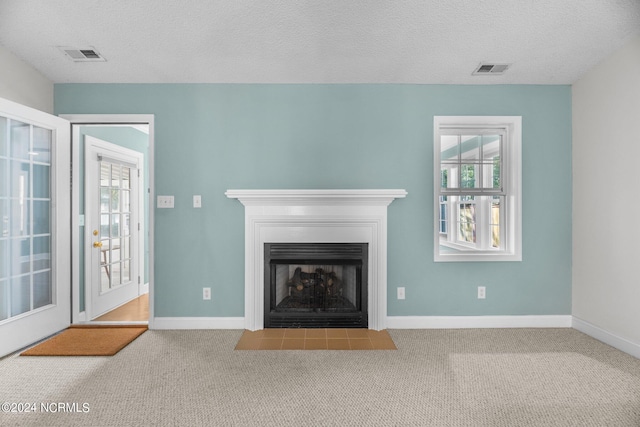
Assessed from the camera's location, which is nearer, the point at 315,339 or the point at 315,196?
the point at 315,339

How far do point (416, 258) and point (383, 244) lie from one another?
358 mm

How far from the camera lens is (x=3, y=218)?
8.93 ft

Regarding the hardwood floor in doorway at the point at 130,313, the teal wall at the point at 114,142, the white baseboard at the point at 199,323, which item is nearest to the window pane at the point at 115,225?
the teal wall at the point at 114,142

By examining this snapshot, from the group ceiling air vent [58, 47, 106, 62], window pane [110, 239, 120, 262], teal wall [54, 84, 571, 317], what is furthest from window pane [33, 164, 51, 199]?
window pane [110, 239, 120, 262]

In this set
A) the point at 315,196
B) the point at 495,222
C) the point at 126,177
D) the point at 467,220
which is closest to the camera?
the point at 315,196

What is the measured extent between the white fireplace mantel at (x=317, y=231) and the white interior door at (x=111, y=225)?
173 centimetres

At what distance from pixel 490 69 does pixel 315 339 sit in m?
2.84

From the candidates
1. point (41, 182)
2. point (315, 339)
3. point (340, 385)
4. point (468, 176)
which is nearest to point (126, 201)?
point (41, 182)

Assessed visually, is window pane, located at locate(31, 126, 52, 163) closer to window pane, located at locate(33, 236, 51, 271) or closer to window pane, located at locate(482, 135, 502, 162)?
window pane, located at locate(33, 236, 51, 271)

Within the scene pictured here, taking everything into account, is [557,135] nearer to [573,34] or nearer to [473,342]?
[573,34]

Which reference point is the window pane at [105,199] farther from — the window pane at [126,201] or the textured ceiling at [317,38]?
the textured ceiling at [317,38]

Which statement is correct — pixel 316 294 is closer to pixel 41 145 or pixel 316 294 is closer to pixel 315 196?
pixel 315 196

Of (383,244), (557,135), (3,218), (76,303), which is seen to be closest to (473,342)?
(383,244)

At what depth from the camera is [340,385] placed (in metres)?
2.24
